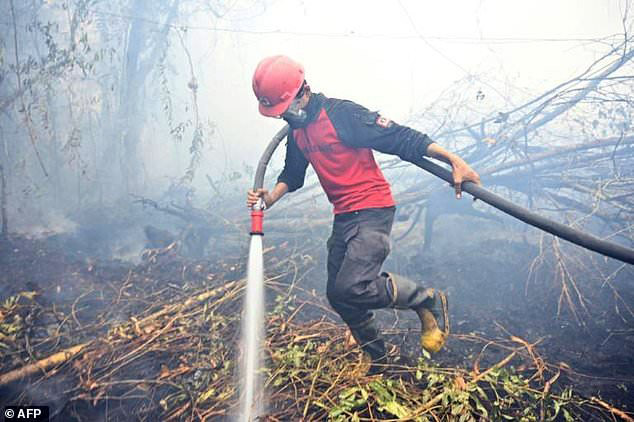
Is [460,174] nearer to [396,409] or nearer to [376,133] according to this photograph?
[376,133]

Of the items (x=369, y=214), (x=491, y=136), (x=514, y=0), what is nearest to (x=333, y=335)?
(x=369, y=214)

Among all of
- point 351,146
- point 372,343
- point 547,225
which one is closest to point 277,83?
point 351,146

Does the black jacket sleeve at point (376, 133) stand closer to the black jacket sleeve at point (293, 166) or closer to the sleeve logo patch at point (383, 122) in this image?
the sleeve logo patch at point (383, 122)

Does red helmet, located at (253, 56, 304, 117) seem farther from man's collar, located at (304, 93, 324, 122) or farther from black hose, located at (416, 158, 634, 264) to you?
black hose, located at (416, 158, 634, 264)

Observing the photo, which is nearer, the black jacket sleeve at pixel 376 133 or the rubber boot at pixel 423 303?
the black jacket sleeve at pixel 376 133

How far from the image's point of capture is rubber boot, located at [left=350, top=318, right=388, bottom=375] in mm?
2719

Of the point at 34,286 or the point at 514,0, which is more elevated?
the point at 514,0

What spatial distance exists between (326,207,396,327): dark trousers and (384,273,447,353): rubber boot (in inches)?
3.0

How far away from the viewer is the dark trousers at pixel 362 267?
8.24 feet

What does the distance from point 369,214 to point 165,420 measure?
2060 millimetres

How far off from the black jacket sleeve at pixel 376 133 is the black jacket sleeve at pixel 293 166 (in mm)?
515

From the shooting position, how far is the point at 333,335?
3.39 meters

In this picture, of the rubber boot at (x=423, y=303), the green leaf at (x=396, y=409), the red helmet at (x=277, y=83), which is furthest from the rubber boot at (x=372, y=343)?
the red helmet at (x=277, y=83)

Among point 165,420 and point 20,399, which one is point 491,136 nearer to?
point 165,420
